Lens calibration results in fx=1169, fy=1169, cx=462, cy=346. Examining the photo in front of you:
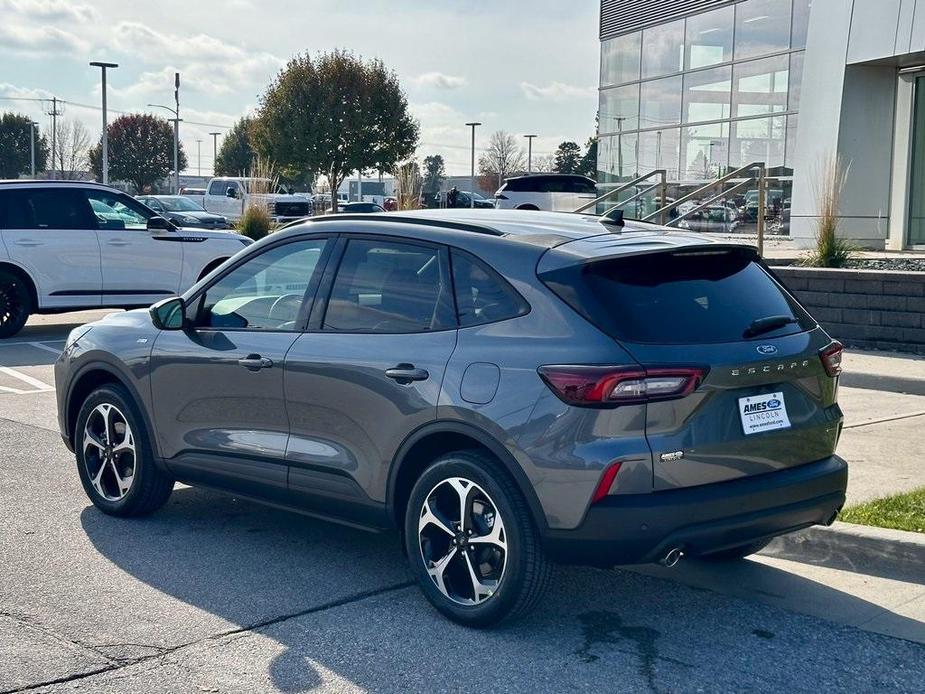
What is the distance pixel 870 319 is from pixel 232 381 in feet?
26.5

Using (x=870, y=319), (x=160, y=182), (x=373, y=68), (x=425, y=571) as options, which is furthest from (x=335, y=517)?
(x=160, y=182)

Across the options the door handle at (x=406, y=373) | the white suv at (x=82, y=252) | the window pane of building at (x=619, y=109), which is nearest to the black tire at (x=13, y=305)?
the white suv at (x=82, y=252)

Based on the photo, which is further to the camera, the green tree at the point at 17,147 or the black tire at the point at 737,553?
the green tree at the point at 17,147

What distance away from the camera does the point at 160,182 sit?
91188 mm

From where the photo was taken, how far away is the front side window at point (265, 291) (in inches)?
224

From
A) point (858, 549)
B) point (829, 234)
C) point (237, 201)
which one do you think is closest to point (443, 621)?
point (858, 549)

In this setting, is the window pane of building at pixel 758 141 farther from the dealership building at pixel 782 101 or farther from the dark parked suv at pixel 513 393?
the dark parked suv at pixel 513 393

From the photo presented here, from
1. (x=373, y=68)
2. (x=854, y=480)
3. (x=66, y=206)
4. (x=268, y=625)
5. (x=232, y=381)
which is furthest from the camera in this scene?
(x=373, y=68)

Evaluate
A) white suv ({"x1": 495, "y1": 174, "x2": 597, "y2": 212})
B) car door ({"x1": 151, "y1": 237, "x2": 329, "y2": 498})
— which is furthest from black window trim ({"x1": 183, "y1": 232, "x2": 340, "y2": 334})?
white suv ({"x1": 495, "y1": 174, "x2": 597, "y2": 212})

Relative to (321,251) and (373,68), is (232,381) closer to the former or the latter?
(321,251)

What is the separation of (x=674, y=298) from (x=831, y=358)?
0.88m

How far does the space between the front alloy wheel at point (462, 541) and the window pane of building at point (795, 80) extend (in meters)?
20.9

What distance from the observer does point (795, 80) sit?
79.3 feet

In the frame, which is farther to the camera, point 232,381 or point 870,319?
point 870,319
